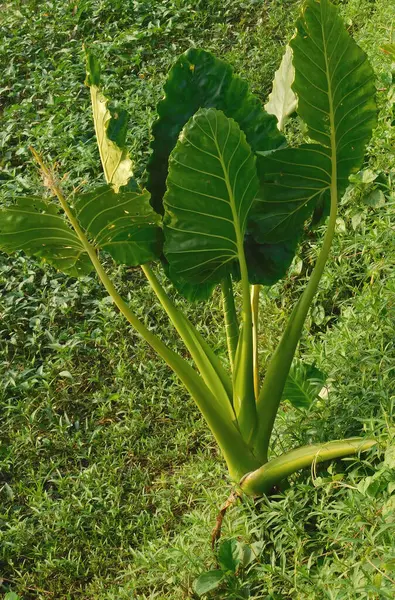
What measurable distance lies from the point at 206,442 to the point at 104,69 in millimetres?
3191

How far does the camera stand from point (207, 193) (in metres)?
2.37

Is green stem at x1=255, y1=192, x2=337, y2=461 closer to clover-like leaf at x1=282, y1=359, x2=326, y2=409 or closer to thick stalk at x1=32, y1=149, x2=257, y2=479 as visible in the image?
thick stalk at x1=32, y1=149, x2=257, y2=479

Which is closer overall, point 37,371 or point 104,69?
point 37,371

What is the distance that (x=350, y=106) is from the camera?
2500mm

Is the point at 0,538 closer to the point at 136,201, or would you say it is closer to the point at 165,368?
the point at 165,368

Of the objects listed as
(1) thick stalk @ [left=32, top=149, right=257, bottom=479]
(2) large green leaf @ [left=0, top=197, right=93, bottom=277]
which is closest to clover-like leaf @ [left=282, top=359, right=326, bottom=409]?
(1) thick stalk @ [left=32, top=149, right=257, bottom=479]

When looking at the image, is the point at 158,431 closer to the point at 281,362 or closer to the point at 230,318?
the point at 230,318

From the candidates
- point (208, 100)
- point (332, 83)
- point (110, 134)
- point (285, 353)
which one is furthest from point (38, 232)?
point (332, 83)

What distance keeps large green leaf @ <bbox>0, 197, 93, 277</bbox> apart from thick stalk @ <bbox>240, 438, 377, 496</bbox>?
90 cm

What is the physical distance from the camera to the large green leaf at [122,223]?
7.79 feet

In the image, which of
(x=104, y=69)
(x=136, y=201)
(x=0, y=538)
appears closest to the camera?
(x=136, y=201)

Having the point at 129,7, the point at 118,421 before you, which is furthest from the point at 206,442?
the point at 129,7

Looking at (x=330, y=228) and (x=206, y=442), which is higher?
(x=330, y=228)

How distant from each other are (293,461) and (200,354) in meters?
0.49
